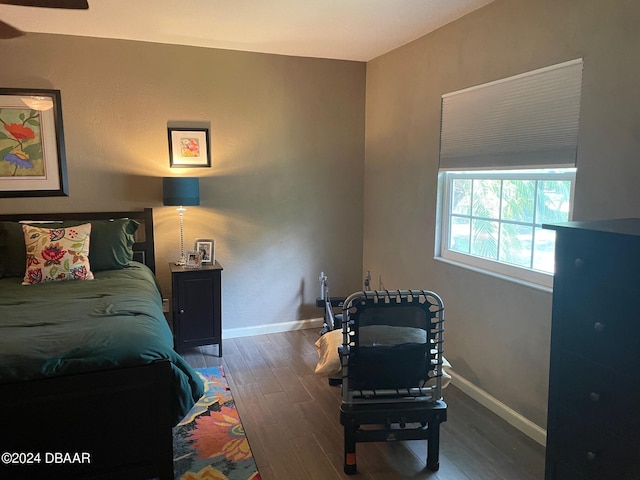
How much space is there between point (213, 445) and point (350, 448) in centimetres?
77

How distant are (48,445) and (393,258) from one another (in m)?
2.84

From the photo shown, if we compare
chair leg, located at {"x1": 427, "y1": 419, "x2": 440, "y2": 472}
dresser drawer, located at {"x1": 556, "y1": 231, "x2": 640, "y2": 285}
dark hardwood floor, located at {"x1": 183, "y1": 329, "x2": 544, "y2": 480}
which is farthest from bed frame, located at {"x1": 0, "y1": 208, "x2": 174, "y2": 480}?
dresser drawer, located at {"x1": 556, "y1": 231, "x2": 640, "y2": 285}

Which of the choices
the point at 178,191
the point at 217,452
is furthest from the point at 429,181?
the point at 217,452

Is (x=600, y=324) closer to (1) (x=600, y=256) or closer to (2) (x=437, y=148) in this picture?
(1) (x=600, y=256)

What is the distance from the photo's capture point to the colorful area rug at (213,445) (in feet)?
7.55

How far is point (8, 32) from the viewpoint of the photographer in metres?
3.38

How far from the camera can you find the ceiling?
9.55ft

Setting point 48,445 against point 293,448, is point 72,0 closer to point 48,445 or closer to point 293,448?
point 48,445

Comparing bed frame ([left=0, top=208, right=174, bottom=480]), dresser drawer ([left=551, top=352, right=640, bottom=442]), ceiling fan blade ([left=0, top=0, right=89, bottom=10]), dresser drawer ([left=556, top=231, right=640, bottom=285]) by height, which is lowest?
bed frame ([left=0, top=208, right=174, bottom=480])

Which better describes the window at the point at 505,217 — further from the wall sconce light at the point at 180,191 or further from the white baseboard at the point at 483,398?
the wall sconce light at the point at 180,191

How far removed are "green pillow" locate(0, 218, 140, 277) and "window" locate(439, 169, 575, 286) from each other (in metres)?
2.37

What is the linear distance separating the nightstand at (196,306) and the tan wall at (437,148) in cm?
151

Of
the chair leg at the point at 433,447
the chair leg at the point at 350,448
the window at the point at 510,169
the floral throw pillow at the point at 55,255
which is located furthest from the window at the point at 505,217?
the floral throw pillow at the point at 55,255

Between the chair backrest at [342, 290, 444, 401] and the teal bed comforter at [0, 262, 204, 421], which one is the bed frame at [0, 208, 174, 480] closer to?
the teal bed comforter at [0, 262, 204, 421]
